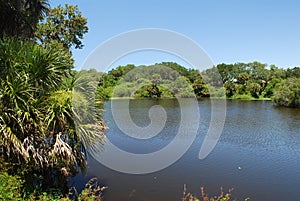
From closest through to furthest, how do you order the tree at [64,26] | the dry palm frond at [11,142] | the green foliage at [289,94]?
the dry palm frond at [11,142] → the tree at [64,26] → the green foliage at [289,94]

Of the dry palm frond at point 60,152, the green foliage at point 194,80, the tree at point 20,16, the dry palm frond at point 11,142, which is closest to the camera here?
the dry palm frond at point 11,142

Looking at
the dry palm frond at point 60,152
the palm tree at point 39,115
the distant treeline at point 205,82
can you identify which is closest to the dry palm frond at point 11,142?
the palm tree at point 39,115

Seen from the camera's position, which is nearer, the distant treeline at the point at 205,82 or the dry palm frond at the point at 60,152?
the dry palm frond at the point at 60,152

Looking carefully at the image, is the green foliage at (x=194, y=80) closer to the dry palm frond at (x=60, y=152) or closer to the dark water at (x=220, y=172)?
the dark water at (x=220, y=172)

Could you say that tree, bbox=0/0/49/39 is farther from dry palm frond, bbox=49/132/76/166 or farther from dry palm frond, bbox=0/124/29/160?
dry palm frond, bbox=49/132/76/166

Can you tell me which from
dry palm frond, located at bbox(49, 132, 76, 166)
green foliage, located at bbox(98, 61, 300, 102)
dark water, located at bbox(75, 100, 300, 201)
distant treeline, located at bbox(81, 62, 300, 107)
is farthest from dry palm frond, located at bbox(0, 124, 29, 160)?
green foliage, located at bbox(98, 61, 300, 102)

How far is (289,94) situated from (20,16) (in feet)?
149

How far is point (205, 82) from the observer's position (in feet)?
A: 201

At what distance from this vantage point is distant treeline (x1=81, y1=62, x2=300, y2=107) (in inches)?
1784

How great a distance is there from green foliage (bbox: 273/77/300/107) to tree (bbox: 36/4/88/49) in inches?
1433

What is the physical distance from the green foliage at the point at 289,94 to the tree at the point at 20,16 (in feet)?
144

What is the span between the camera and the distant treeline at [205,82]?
45.3 metres

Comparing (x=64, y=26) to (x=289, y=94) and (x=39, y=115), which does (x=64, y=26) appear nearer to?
(x=39, y=115)

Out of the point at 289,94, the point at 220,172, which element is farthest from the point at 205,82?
the point at 220,172
